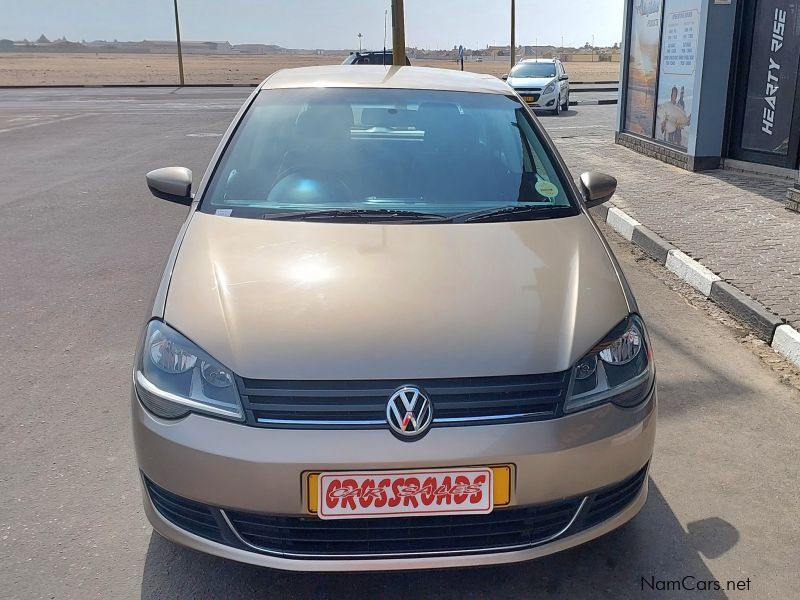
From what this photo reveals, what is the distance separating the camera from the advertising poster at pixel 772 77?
8.86m

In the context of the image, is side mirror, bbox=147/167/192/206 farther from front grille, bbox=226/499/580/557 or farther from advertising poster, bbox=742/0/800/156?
advertising poster, bbox=742/0/800/156

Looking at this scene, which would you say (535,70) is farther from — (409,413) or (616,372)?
(409,413)

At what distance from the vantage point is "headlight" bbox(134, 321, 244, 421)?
2.16 m

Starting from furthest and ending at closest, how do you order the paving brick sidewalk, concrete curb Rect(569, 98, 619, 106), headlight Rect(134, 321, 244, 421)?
concrete curb Rect(569, 98, 619, 106) → the paving brick sidewalk → headlight Rect(134, 321, 244, 421)

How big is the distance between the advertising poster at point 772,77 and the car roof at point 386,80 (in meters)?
6.27

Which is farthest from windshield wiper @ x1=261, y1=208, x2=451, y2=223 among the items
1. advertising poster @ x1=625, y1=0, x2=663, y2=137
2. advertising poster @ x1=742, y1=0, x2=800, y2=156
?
advertising poster @ x1=625, y1=0, x2=663, y2=137

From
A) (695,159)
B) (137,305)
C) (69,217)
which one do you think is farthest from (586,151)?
(137,305)

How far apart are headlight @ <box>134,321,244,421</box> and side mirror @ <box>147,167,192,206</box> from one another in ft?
4.57

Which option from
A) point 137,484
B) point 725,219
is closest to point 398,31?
point 725,219

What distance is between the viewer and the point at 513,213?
3.11m

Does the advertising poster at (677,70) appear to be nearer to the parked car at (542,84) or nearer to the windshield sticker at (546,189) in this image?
the windshield sticker at (546,189)

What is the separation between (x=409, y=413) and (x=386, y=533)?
0.35 meters

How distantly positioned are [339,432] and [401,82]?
2315 millimetres

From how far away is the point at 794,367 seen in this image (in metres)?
4.23
